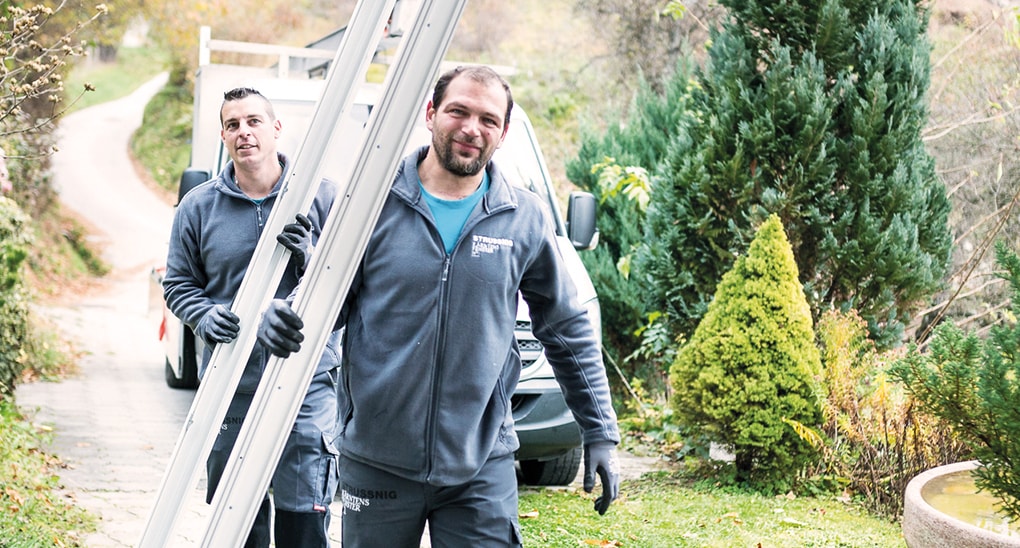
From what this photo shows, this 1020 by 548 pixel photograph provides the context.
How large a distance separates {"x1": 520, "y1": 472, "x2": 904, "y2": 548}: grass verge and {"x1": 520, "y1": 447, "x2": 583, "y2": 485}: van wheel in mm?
118

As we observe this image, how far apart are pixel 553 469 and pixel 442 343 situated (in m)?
4.33

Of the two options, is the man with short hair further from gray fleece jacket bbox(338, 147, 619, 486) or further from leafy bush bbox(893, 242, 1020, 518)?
leafy bush bbox(893, 242, 1020, 518)

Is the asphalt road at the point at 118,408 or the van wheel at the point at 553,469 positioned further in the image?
the van wheel at the point at 553,469

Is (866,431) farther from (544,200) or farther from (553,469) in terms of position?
(544,200)

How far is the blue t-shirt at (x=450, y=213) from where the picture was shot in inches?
131

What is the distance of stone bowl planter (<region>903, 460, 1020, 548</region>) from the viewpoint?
4000 mm

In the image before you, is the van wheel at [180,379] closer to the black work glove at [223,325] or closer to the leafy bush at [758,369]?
the leafy bush at [758,369]

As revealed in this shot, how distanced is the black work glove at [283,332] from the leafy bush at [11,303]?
5.81 metres

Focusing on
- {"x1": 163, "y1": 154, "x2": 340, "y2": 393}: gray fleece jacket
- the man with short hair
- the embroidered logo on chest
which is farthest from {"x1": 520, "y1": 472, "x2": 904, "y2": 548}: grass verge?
the embroidered logo on chest

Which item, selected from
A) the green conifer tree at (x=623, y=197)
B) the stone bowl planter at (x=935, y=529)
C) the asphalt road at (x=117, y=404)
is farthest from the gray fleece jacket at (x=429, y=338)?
the green conifer tree at (x=623, y=197)

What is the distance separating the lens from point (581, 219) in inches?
305

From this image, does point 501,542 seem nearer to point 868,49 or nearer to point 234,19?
point 868,49

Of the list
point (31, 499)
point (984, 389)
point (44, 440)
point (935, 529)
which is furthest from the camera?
point (44, 440)

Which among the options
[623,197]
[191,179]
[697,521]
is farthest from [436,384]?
[623,197]
